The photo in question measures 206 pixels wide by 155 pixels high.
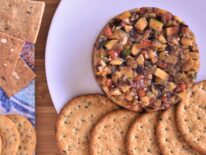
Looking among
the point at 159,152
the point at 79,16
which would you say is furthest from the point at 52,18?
the point at 159,152

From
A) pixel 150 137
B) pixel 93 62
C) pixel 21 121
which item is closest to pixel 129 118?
pixel 150 137

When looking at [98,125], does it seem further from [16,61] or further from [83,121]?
[16,61]

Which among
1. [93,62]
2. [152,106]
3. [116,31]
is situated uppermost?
[116,31]

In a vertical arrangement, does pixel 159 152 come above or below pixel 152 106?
below

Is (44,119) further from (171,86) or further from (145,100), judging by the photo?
(171,86)

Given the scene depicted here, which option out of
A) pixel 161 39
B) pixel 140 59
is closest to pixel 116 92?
pixel 140 59

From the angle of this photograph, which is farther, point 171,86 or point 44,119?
point 44,119
